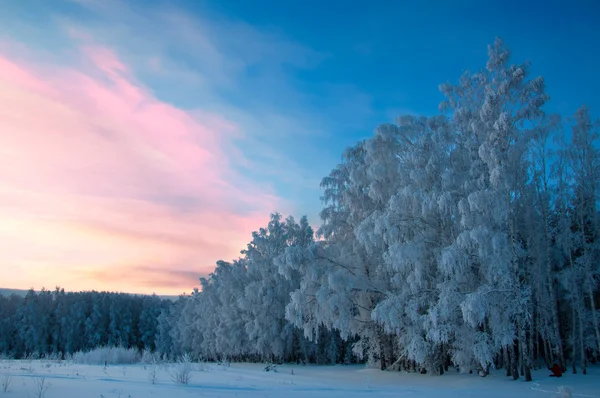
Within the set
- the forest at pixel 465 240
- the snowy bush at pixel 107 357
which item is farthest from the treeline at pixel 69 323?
the forest at pixel 465 240

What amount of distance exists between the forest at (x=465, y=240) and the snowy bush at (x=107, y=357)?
14806 mm

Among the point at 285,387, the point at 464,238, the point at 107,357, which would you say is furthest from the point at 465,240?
the point at 107,357

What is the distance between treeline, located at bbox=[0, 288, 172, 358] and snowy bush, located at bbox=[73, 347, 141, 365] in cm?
5247

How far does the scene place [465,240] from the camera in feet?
64.3

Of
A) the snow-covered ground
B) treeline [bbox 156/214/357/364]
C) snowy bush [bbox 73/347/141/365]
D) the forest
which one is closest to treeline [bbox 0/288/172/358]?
treeline [bbox 156/214/357/364]

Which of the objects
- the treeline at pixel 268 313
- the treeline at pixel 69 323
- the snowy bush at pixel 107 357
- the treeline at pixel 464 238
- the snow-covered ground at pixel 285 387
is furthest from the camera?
the treeline at pixel 69 323

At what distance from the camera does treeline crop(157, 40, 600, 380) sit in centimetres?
2020

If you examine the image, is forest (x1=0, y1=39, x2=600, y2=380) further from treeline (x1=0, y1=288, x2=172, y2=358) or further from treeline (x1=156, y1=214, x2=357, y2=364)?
treeline (x1=0, y1=288, x2=172, y2=358)

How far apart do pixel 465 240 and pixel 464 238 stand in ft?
0.32

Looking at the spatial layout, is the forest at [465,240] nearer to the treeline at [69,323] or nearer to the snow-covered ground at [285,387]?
the snow-covered ground at [285,387]

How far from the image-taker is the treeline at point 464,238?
20203mm

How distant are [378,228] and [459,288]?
4838mm

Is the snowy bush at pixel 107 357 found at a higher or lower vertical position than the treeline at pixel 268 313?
lower

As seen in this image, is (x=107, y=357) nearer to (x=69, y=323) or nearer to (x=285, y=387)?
→ (x=285, y=387)
